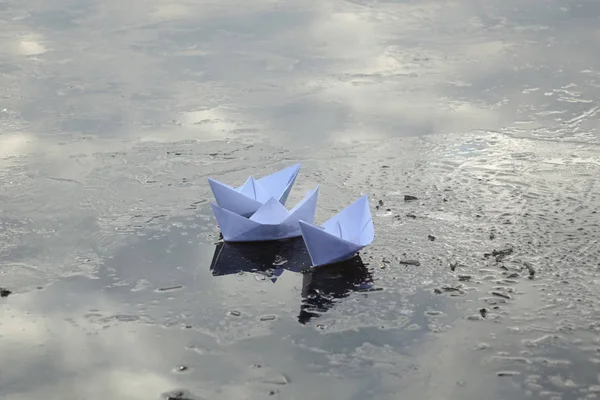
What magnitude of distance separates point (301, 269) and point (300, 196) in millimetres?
755

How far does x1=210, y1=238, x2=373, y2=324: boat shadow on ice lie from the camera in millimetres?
3445

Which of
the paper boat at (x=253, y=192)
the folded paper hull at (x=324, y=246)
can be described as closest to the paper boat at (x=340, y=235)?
the folded paper hull at (x=324, y=246)

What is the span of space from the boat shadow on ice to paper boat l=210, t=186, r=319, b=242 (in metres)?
0.05

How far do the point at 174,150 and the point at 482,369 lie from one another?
8.46ft

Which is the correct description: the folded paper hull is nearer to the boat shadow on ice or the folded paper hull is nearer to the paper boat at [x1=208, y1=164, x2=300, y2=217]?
the boat shadow on ice

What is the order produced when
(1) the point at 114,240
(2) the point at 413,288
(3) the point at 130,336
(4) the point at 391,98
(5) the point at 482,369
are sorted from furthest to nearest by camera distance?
(4) the point at 391,98, (1) the point at 114,240, (2) the point at 413,288, (3) the point at 130,336, (5) the point at 482,369

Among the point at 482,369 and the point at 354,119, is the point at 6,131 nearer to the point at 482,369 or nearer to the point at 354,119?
the point at 354,119

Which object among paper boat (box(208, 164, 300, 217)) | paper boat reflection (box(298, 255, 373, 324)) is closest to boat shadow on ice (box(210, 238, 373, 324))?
paper boat reflection (box(298, 255, 373, 324))

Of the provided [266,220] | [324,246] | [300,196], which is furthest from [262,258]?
[300,196]

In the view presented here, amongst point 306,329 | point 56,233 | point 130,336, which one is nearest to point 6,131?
point 56,233

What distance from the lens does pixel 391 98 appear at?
225 inches

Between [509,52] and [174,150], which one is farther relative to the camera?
[509,52]

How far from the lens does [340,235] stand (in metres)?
3.73

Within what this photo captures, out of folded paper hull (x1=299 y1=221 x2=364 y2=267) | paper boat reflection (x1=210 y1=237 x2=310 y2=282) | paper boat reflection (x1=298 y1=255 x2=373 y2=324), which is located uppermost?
folded paper hull (x1=299 y1=221 x2=364 y2=267)
